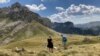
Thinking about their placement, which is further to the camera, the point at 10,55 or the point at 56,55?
the point at 56,55

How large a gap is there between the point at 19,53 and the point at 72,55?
7.85 m

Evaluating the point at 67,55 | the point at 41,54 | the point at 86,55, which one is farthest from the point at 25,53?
the point at 86,55

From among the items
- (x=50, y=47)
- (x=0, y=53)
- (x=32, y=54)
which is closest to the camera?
(x=0, y=53)

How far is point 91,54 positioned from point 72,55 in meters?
3.26

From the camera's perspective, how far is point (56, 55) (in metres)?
40.6

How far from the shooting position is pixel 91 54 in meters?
40.2

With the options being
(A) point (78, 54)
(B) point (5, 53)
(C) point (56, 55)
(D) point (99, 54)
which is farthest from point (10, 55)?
(D) point (99, 54)

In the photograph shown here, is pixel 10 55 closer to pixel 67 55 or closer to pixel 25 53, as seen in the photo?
pixel 25 53

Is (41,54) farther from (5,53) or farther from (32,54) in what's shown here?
(5,53)

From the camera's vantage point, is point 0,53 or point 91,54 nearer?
point 0,53

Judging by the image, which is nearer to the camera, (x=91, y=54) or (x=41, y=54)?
(x=41, y=54)

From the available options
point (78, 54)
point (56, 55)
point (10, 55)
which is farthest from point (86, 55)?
point (10, 55)

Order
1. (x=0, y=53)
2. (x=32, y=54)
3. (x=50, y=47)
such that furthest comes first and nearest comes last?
(x=50, y=47) < (x=32, y=54) < (x=0, y=53)

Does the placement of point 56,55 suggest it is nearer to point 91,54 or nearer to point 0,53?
point 91,54
